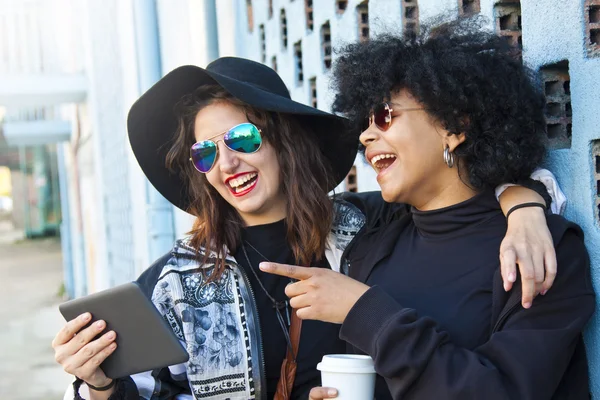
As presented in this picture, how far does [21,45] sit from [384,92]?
17.8 m

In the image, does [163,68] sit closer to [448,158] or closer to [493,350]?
[448,158]

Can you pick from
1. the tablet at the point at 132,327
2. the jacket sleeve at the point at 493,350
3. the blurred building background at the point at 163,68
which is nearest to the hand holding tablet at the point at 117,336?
the tablet at the point at 132,327

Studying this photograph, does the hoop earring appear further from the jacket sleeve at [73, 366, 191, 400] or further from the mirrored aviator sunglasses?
the jacket sleeve at [73, 366, 191, 400]

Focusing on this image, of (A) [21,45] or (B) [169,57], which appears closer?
(B) [169,57]

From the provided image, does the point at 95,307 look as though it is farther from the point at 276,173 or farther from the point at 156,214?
the point at 156,214

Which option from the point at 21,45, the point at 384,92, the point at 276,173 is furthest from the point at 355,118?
the point at 21,45

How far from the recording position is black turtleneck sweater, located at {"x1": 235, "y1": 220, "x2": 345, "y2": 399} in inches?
97.7

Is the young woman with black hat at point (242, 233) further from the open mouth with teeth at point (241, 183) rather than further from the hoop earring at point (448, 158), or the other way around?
the hoop earring at point (448, 158)

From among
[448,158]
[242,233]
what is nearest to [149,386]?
[242,233]

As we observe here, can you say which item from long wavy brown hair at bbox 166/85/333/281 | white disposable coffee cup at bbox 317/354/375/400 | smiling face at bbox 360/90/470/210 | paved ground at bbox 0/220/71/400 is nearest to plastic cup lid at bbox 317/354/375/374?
white disposable coffee cup at bbox 317/354/375/400

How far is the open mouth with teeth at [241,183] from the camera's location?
8.40 feet

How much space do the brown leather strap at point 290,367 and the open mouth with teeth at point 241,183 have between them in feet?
1.40

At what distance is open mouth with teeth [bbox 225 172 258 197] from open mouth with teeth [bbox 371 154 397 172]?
533 mm

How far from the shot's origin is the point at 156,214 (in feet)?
16.7
